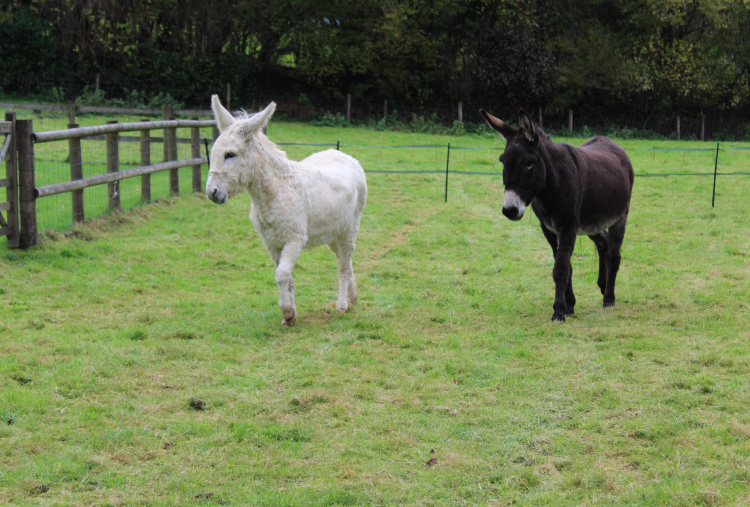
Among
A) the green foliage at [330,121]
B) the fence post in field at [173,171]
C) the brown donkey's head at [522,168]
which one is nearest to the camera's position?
the brown donkey's head at [522,168]

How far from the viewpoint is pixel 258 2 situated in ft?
102

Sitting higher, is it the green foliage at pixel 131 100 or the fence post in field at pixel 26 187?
the green foliage at pixel 131 100

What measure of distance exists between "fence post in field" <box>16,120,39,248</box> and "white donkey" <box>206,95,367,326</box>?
10.5 feet

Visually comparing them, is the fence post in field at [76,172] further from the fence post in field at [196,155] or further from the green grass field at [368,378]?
the fence post in field at [196,155]

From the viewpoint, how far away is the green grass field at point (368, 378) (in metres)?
3.83

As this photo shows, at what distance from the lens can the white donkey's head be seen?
6238 mm

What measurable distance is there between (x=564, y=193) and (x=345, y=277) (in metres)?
2.36

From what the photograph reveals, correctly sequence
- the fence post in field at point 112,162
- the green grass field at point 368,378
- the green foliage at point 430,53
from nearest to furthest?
the green grass field at point 368,378, the fence post in field at point 112,162, the green foliage at point 430,53

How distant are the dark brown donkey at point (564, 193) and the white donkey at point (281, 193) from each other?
5.66 ft

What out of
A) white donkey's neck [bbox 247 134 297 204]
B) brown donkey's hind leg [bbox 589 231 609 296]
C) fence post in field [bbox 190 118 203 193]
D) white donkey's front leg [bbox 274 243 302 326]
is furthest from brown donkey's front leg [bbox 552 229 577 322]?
fence post in field [bbox 190 118 203 193]

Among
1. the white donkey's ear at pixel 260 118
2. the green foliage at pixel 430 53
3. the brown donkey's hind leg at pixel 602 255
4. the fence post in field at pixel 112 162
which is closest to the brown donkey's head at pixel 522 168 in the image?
the brown donkey's hind leg at pixel 602 255

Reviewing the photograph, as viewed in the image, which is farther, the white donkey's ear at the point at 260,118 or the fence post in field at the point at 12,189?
the fence post in field at the point at 12,189

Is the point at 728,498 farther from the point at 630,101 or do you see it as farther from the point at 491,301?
the point at 630,101

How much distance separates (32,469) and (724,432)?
4.04m
